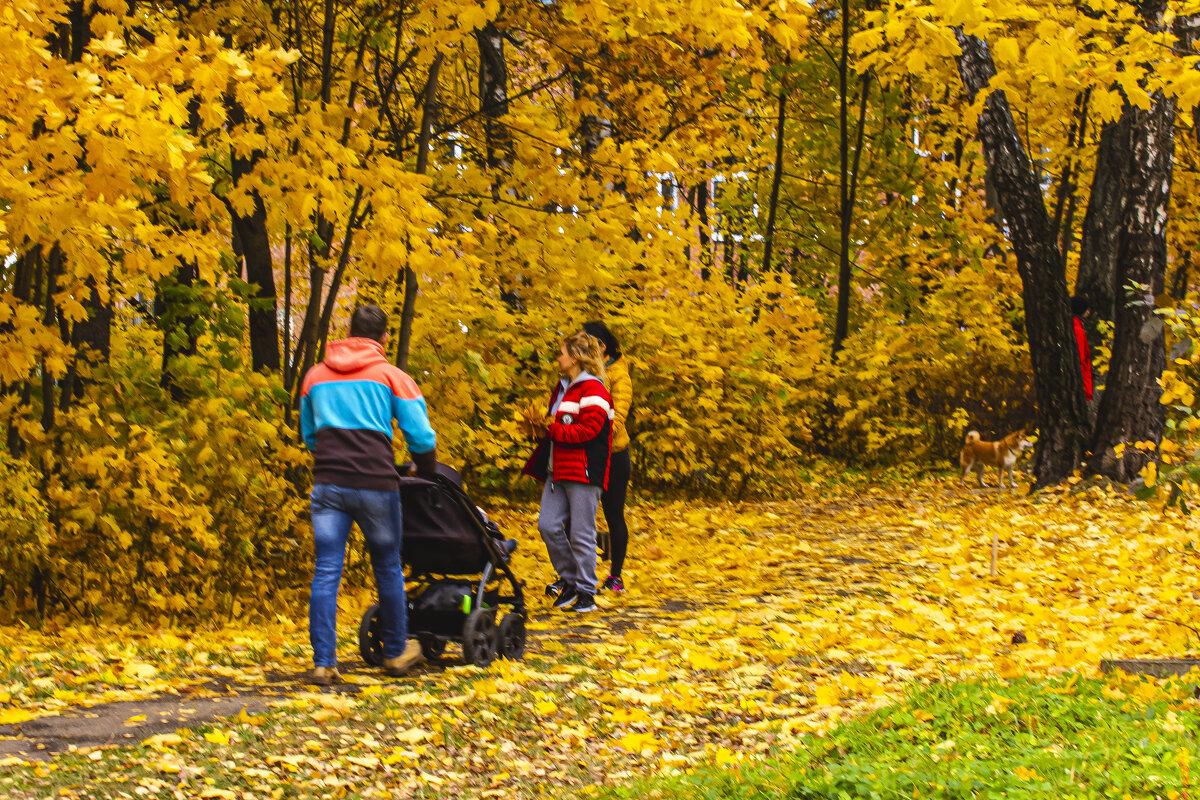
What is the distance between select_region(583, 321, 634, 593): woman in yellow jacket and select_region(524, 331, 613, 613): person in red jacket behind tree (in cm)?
46

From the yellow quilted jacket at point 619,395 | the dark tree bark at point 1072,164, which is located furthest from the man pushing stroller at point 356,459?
the dark tree bark at point 1072,164

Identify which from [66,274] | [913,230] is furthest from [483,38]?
[913,230]

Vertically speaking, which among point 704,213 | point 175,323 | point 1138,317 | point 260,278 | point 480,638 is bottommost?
point 480,638

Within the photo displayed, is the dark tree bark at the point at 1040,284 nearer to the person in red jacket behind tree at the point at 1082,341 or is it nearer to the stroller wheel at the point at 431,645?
the person in red jacket behind tree at the point at 1082,341

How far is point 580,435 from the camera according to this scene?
27.4 ft

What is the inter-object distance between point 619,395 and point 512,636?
2.62 m

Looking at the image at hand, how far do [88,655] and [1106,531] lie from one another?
844 cm

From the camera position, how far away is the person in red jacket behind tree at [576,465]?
839 cm

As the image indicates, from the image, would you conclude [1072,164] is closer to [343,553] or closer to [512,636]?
[512,636]

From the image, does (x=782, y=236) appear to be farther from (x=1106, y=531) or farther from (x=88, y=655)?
(x=88, y=655)

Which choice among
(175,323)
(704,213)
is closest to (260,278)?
(175,323)

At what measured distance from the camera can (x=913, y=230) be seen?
24984mm

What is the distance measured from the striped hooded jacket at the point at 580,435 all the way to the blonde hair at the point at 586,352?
65 millimetres

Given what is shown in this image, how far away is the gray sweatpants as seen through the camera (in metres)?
8.54
